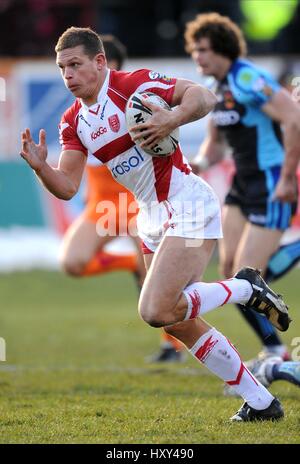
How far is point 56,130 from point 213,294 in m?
10.5

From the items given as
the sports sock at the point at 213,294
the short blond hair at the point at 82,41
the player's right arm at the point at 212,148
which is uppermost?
the short blond hair at the point at 82,41

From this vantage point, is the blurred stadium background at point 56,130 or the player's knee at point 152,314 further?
the blurred stadium background at point 56,130

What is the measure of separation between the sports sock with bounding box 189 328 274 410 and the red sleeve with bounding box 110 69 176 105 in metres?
1.40

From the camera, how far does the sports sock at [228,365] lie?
5547mm

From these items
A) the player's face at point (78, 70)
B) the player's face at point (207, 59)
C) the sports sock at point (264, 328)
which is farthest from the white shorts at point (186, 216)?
the player's face at point (207, 59)

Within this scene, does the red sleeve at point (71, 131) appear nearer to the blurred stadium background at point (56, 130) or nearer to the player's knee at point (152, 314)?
the player's knee at point (152, 314)

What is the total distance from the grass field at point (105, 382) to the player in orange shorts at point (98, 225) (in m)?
0.88

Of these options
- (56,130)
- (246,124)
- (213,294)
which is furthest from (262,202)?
(56,130)

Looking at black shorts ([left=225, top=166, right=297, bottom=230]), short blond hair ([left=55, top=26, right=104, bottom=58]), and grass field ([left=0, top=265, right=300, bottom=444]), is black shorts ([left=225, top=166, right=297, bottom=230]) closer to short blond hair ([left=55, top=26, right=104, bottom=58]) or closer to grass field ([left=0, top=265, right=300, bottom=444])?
grass field ([left=0, top=265, right=300, bottom=444])

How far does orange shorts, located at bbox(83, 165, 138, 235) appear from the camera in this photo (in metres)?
9.06

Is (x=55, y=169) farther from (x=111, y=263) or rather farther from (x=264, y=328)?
(x=111, y=263)

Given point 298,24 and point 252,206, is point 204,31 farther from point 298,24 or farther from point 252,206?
point 298,24

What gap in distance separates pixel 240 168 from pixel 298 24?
10.2 meters

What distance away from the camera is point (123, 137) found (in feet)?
18.4
